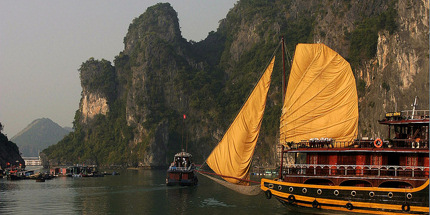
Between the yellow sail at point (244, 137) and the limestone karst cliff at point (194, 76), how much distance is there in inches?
2474

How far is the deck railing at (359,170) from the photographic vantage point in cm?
2945

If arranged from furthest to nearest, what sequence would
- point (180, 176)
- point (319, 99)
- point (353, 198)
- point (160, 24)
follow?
point (160, 24)
point (180, 176)
point (319, 99)
point (353, 198)

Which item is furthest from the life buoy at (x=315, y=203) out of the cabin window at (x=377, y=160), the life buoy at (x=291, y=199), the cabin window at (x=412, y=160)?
the cabin window at (x=412, y=160)

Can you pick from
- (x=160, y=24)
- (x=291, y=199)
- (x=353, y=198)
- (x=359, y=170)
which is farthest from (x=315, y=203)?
(x=160, y=24)

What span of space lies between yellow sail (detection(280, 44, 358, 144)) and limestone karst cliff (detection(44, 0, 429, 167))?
60604mm

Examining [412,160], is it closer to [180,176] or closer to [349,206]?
[349,206]

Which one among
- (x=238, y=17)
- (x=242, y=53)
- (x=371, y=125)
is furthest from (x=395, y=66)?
(x=238, y=17)

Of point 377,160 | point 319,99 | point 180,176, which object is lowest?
point 180,176

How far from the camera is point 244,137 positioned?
114ft

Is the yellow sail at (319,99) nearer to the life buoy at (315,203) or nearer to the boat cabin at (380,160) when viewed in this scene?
the boat cabin at (380,160)

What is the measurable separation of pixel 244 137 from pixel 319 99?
5.65 metres

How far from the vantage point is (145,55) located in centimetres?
16975

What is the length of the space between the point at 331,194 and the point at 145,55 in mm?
143478

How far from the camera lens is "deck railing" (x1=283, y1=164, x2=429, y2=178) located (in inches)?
1160
